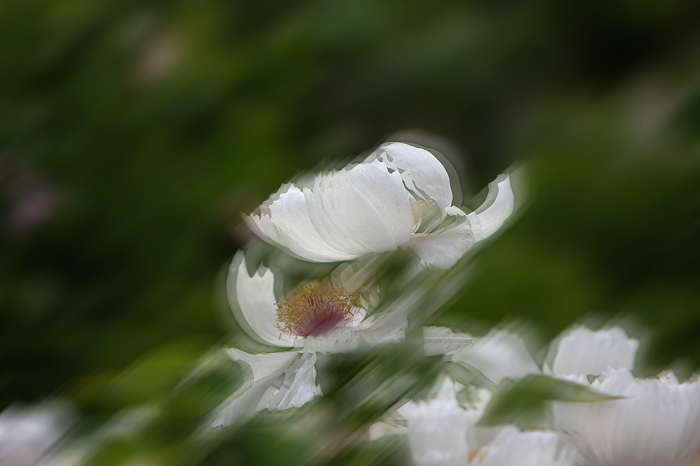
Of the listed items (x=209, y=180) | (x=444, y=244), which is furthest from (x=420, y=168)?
(x=209, y=180)

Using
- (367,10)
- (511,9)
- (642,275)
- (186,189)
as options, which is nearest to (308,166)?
(186,189)

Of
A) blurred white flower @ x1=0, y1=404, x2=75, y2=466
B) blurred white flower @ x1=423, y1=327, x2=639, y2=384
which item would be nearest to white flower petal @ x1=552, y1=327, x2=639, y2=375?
blurred white flower @ x1=423, y1=327, x2=639, y2=384

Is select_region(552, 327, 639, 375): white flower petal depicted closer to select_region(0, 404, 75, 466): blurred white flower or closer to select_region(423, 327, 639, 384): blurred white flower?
select_region(423, 327, 639, 384): blurred white flower

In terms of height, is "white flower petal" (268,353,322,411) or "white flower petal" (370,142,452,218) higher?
"white flower petal" (370,142,452,218)

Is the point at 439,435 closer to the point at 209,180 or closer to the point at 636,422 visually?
the point at 636,422

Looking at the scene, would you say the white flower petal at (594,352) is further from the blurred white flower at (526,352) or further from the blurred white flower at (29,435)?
the blurred white flower at (29,435)
